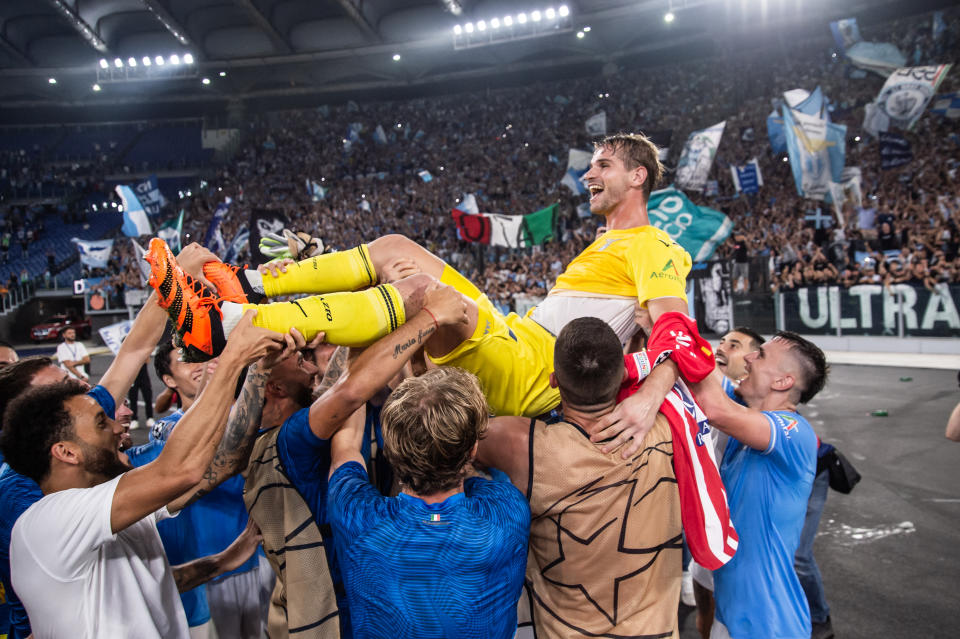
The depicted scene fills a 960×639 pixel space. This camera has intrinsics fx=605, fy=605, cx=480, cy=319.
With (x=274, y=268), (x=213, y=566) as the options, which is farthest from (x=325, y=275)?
(x=213, y=566)

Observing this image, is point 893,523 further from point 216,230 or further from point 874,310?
point 216,230

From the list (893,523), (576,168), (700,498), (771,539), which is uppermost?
(576,168)

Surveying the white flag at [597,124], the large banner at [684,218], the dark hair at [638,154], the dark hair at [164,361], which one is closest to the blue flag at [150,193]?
the white flag at [597,124]

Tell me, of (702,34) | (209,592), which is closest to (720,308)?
(209,592)

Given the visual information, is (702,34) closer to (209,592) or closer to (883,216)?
(883,216)

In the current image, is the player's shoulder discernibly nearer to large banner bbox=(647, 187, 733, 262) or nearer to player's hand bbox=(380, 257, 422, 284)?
player's hand bbox=(380, 257, 422, 284)

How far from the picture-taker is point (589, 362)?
2.27 m

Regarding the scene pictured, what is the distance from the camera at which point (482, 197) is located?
29969 millimetres

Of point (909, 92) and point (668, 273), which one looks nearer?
point (668, 273)

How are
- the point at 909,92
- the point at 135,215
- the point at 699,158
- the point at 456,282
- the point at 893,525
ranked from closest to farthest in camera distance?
the point at 456,282 < the point at 893,525 < the point at 699,158 < the point at 135,215 < the point at 909,92

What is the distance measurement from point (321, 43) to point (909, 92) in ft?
86.2

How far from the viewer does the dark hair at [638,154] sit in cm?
375

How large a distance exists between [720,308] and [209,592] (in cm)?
1611

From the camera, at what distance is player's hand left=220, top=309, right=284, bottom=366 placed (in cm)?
223
